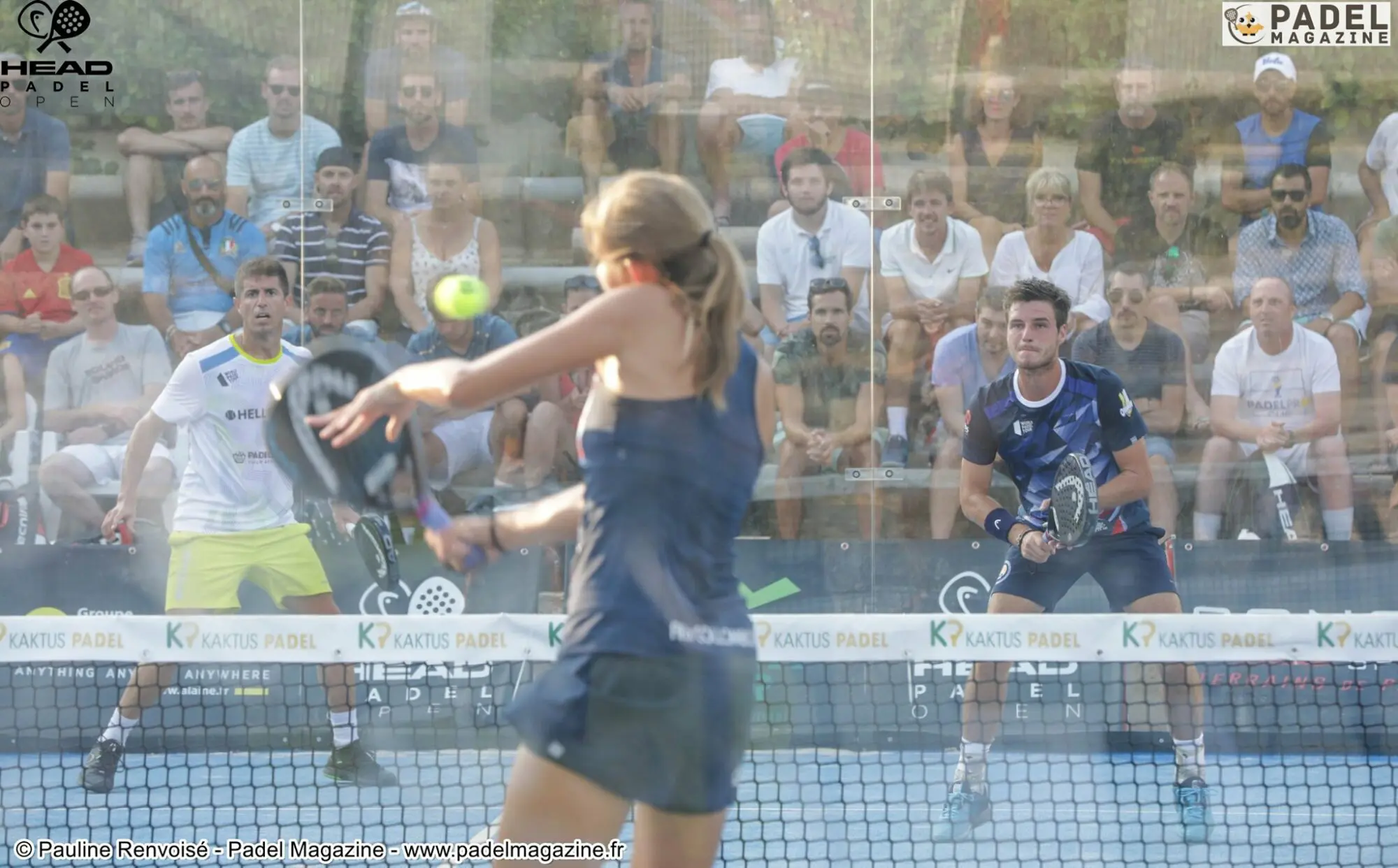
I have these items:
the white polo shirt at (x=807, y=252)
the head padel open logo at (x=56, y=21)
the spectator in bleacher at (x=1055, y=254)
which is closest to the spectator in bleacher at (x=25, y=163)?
the head padel open logo at (x=56, y=21)

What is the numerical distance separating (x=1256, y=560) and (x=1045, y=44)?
8.56ft

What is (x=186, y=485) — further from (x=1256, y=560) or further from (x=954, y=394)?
(x=1256, y=560)

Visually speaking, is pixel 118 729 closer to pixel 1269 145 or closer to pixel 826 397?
pixel 826 397

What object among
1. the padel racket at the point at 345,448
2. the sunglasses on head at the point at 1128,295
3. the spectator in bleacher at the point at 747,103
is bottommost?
the padel racket at the point at 345,448

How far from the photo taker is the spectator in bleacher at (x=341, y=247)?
7.44 m

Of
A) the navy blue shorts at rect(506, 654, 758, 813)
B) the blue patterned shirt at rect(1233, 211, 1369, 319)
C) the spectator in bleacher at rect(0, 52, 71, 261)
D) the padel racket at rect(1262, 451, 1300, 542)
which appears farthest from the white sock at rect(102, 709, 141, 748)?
the blue patterned shirt at rect(1233, 211, 1369, 319)

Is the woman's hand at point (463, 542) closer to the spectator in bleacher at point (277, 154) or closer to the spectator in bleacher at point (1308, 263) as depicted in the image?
the spectator in bleacher at point (277, 154)

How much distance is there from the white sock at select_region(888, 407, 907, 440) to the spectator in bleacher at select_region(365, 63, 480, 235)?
2.20m

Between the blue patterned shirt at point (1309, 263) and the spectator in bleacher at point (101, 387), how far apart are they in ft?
16.9

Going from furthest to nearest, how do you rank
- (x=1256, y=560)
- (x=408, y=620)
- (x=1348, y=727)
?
(x=1256, y=560), (x=1348, y=727), (x=408, y=620)

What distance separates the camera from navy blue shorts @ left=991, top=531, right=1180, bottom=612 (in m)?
5.94

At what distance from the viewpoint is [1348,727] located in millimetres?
6715

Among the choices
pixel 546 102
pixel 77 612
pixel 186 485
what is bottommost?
pixel 77 612

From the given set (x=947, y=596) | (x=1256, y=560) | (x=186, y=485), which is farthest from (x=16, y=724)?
(x=1256, y=560)
